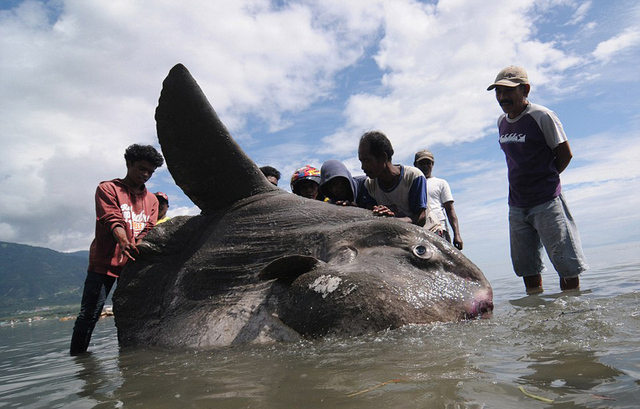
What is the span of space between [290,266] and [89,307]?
9.03 feet

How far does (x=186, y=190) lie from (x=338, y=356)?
8.21 ft

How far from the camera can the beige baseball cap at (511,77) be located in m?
4.80

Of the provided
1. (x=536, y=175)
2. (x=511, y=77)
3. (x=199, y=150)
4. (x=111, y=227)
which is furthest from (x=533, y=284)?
(x=111, y=227)

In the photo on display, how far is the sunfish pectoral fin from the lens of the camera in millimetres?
3162

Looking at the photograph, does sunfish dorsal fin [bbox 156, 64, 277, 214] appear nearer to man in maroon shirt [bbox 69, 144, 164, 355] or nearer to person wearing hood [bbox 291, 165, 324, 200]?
man in maroon shirt [bbox 69, 144, 164, 355]

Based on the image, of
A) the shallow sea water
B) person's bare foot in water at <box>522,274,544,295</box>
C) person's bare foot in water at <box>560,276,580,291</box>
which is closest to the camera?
the shallow sea water

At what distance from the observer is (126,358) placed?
11.0 ft

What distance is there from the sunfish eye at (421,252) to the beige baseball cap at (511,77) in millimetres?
2599

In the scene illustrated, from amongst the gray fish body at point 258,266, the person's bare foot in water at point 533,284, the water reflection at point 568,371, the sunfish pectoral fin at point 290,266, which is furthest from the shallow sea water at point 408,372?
the person's bare foot in water at point 533,284

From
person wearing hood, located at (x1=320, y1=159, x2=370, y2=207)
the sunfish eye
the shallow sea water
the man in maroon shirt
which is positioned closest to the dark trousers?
the man in maroon shirt

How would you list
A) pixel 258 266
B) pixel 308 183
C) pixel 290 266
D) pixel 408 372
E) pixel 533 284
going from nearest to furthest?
pixel 408 372, pixel 290 266, pixel 258 266, pixel 533 284, pixel 308 183

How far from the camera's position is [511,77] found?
16.0 feet

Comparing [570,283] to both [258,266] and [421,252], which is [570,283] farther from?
[258,266]

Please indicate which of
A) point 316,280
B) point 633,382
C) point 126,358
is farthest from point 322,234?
point 633,382
